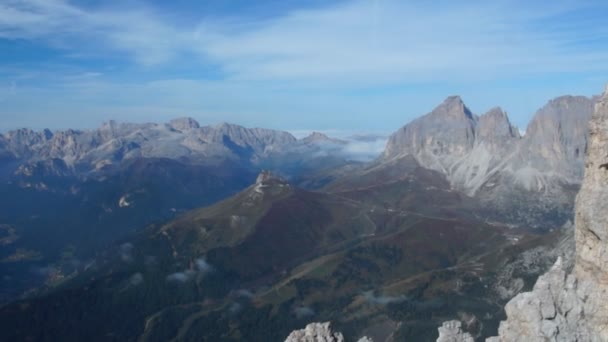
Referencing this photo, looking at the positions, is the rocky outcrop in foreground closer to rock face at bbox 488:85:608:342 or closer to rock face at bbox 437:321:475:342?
rock face at bbox 437:321:475:342

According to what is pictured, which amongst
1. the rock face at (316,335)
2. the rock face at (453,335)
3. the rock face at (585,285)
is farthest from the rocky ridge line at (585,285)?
the rock face at (316,335)

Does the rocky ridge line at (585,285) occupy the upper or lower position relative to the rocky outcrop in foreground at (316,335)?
upper

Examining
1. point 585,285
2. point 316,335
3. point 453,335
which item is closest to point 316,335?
point 316,335

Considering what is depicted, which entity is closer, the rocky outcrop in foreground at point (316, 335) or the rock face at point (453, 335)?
the rocky outcrop in foreground at point (316, 335)

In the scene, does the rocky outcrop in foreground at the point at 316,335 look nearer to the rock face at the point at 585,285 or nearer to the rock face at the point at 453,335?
the rock face at the point at 453,335

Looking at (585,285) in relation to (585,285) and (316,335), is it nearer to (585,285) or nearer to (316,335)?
(585,285)
